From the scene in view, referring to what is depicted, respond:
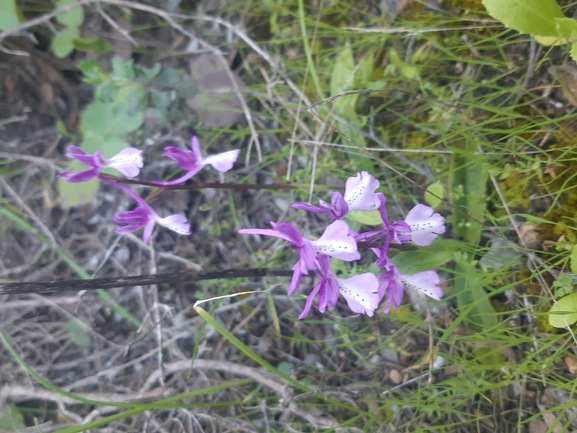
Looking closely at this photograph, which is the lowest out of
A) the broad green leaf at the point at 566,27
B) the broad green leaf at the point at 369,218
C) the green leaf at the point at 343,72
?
the broad green leaf at the point at 369,218

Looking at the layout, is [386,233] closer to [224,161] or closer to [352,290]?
[352,290]

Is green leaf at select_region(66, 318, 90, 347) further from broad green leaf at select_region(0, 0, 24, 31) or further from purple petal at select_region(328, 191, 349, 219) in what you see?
purple petal at select_region(328, 191, 349, 219)

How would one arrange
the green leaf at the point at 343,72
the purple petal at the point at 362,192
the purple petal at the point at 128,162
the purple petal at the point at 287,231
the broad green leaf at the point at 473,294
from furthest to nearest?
the green leaf at the point at 343,72
the broad green leaf at the point at 473,294
the purple petal at the point at 128,162
the purple petal at the point at 362,192
the purple petal at the point at 287,231

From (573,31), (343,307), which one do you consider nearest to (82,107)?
(343,307)

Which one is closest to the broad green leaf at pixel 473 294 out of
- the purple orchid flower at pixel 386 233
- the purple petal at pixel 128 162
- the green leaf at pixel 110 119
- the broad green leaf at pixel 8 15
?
the purple orchid flower at pixel 386 233

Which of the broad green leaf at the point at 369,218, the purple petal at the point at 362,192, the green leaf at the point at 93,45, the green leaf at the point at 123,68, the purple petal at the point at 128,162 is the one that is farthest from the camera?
the green leaf at the point at 93,45

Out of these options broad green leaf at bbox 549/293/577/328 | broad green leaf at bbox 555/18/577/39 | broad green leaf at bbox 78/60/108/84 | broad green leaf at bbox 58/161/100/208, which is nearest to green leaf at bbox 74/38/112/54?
broad green leaf at bbox 78/60/108/84

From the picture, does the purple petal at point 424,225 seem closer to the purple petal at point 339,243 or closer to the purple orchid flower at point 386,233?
the purple orchid flower at point 386,233
